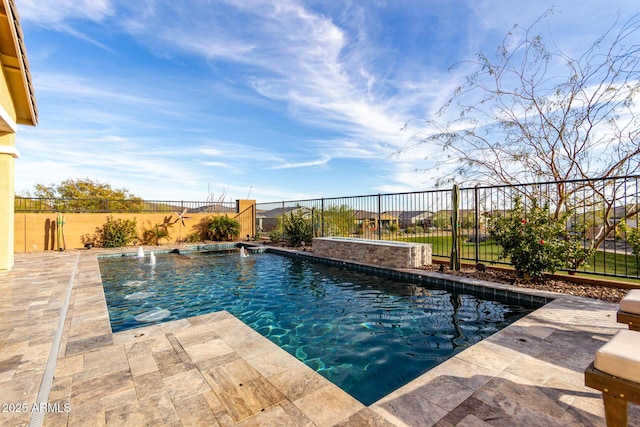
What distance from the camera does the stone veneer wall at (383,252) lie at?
6.82 metres

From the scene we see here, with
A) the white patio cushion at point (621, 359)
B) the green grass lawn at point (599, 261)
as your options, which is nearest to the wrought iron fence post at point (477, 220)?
the green grass lawn at point (599, 261)

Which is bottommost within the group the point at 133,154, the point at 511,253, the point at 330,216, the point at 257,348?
the point at 257,348

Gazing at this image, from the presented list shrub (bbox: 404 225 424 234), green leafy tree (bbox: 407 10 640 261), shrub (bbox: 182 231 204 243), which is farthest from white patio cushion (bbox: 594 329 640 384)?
shrub (bbox: 182 231 204 243)

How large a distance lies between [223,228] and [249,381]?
12995mm

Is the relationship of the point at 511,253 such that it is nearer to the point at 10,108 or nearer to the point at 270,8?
the point at 270,8

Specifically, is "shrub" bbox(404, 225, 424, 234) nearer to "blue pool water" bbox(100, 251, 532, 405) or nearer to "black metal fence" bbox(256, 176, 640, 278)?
"black metal fence" bbox(256, 176, 640, 278)

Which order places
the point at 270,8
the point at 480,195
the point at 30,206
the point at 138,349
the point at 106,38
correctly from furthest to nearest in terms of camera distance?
the point at 30,206 → the point at 106,38 → the point at 270,8 → the point at 480,195 → the point at 138,349

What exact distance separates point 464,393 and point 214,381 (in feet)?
6.13

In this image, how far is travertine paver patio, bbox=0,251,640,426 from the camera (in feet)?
5.89

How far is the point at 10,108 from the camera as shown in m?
6.24

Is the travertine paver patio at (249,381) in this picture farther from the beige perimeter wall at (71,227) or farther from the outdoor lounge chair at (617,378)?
the beige perimeter wall at (71,227)

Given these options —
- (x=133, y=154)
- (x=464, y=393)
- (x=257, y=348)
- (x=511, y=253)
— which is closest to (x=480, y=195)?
(x=511, y=253)

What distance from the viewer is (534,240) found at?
5.09 m

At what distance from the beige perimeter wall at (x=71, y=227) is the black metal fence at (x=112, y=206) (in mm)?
494
